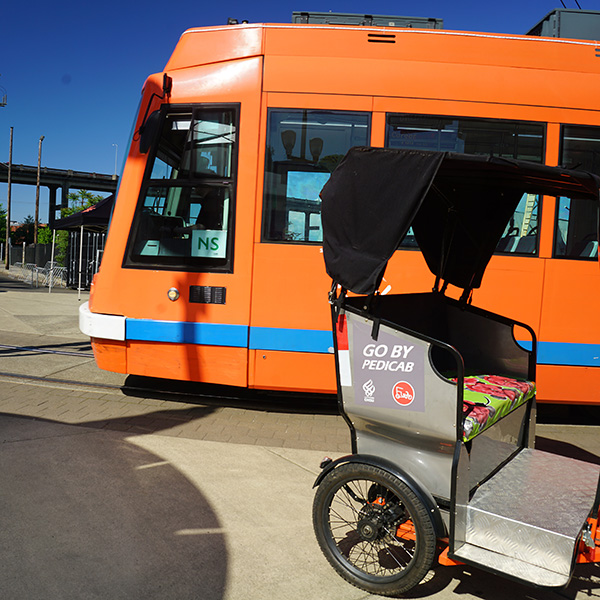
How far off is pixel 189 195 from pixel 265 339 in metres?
1.48

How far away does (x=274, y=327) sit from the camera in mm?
5227

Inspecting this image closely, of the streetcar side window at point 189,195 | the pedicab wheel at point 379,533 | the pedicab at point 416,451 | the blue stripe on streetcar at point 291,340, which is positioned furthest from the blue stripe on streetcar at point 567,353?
the streetcar side window at point 189,195

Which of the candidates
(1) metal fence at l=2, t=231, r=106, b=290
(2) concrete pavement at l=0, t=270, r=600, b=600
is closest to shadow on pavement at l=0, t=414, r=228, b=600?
(2) concrete pavement at l=0, t=270, r=600, b=600

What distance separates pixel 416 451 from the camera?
2.87 metres

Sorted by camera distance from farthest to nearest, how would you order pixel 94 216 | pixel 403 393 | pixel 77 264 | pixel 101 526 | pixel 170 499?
pixel 77 264
pixel 94 216
pixel 170 499
pixel 101 526
pixel 403 393

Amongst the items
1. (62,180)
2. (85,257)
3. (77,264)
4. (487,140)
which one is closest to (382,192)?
(487,140)

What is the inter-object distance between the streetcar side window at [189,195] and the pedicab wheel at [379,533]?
2.82 m

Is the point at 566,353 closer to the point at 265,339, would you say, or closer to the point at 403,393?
the point at 265,339

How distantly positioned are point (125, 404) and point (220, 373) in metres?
1.16

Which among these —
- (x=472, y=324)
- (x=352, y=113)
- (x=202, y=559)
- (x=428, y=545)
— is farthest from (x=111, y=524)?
(x=352, y=113)

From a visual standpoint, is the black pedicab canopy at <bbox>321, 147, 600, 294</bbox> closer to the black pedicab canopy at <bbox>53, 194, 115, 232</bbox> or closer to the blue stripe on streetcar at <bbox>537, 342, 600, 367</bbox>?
the blue stripe on streetcar at <bbox>537, 342, 600, 367</bbox>

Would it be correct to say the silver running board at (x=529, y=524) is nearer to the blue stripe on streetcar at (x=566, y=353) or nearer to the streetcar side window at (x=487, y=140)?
the blue stripe on streetcar at (x=566, y=353)

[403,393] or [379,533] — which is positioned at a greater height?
[403,393]

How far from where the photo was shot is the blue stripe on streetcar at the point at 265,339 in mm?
5172
